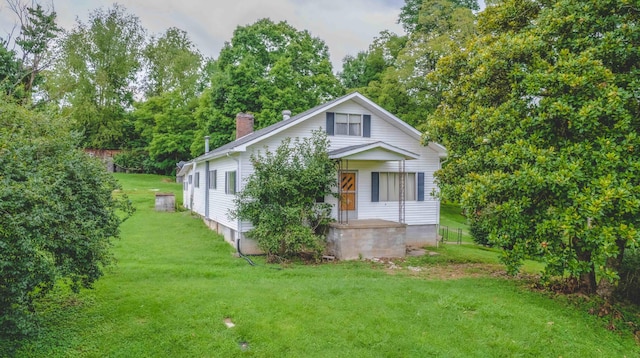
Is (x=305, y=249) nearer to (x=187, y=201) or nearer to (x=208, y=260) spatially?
(x=208, y=260)

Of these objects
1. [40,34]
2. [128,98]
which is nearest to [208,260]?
[40,34]

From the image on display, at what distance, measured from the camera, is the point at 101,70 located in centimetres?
3859

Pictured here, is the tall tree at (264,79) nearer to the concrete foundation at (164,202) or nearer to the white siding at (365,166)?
the concrete foundation at (164,202)

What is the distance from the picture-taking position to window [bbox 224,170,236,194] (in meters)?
A: 12.9

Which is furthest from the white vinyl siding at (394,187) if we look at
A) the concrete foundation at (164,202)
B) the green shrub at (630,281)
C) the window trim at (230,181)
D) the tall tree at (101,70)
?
the tall tree at (101,70)

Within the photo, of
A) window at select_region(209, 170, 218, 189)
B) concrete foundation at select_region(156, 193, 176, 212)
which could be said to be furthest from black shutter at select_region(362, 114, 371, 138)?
concrete foundation at select_region(156, 193, 176, 212)

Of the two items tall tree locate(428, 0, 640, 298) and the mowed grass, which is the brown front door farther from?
tall tree locate(428, 0, 640, 298)

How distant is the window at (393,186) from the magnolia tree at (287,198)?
90.1 inches

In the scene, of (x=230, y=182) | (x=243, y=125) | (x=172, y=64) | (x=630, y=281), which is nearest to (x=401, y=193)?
(x=230, y=182)

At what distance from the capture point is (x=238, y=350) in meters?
5.38

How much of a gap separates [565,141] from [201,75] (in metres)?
38.9

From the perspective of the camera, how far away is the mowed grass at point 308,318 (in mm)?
5496

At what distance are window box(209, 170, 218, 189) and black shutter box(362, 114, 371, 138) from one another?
6265 mm

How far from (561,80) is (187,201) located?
70.6 feet
